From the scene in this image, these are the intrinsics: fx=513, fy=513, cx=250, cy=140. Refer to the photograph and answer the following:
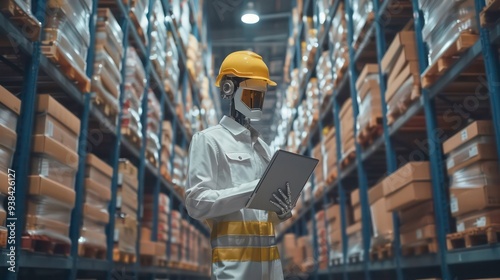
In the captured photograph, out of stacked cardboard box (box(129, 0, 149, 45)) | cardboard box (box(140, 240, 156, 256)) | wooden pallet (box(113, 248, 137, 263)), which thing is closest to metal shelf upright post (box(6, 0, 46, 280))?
wooden pallet (box(113, 248, 137, 263))

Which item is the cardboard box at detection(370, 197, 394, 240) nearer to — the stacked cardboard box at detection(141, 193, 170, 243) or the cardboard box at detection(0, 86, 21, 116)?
the stacked cardboard box at detection(141, 193, 170, 243)

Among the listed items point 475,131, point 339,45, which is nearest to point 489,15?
point 475,131

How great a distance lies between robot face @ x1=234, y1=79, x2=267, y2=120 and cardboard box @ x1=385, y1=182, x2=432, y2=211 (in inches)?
76.8

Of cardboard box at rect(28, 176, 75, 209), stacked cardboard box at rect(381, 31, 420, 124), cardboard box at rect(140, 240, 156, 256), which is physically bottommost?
cardboard box at rect(140, 240, 156, 256)

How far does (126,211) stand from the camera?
541cm

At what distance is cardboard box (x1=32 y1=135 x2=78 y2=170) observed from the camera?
10.9ft

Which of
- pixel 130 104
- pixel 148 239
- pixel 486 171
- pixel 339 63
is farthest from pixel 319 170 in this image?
pixel 486 171

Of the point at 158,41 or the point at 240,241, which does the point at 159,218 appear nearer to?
the point at 158,41

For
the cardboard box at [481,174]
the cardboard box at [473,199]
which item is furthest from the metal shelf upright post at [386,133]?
the cardboard box at [481,174]

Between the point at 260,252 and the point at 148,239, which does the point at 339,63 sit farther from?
the point at 260,252

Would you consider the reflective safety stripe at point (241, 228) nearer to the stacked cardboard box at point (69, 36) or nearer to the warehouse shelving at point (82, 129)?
the warehouse shelving at point (82, 129)

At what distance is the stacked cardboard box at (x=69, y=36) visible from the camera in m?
3.51

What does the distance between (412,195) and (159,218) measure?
4.00 m

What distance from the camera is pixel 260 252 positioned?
2.41 metres
